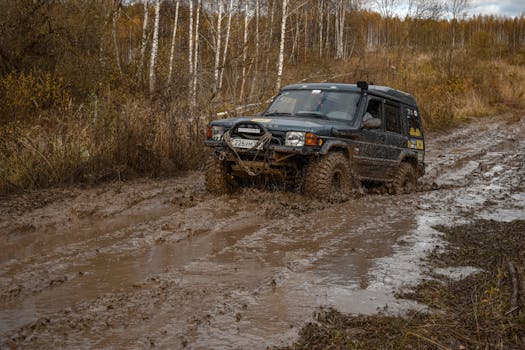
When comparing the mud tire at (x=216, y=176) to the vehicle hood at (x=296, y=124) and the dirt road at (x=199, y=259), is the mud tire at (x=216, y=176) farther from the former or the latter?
the vehicle hood at (x=296, y=124)

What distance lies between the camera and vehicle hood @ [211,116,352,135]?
6812 millimetres

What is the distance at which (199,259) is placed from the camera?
477cm

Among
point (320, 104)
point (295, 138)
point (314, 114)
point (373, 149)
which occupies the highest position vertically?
point (320, 104)

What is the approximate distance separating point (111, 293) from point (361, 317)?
170 centimetres

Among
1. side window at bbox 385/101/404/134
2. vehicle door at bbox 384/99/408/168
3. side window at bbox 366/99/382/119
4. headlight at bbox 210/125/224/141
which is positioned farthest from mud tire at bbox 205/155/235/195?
side window at bbox 385/101/404/134

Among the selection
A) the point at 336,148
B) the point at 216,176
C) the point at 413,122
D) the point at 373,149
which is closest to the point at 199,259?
the point at 216,176

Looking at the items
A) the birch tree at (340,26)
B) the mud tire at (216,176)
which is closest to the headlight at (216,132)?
the mud tire at (216,176)

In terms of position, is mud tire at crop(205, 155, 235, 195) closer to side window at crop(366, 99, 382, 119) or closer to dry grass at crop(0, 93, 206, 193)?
dry grass at crop(0, 93, 206, 193)

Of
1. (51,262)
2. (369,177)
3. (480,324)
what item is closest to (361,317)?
(480,324)

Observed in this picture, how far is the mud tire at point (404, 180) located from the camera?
862 centimetres

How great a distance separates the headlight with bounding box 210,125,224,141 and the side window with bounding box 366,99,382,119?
2148 mm

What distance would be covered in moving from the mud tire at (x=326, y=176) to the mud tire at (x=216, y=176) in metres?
1.10

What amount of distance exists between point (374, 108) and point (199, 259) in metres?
4.31

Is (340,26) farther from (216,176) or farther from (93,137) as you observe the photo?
(216,176)
